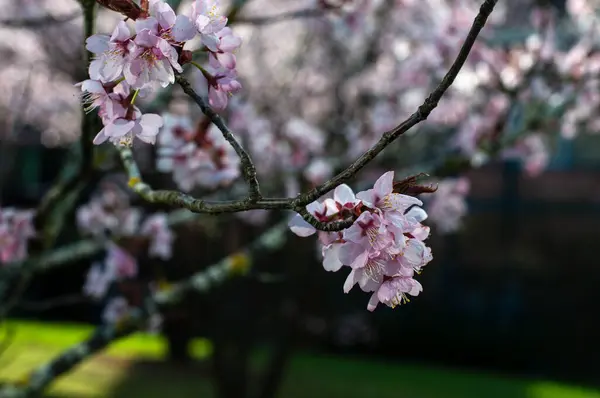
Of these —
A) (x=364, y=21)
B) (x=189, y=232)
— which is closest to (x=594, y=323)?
(x=189, y=232)

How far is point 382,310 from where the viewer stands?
9289 mm

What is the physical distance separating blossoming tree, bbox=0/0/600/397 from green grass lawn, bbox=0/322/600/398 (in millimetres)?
1069

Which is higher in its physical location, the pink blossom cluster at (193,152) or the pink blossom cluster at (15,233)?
the pink blossom cluster at (193,152)

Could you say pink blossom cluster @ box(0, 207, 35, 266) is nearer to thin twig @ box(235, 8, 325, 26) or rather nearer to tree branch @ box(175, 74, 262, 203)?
thin twig @ box(235, 8, 325, 26)

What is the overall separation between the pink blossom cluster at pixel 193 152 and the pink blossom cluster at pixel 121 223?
932 mm

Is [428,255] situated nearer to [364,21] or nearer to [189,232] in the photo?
[364,21]

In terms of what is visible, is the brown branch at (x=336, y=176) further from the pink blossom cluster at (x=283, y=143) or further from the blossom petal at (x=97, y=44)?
the pink blossom cluster at (x=283, y=143)

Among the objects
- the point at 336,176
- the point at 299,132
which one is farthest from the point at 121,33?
the point at 299,132

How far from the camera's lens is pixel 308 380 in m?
8.12

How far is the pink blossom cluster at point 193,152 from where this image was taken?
219 cm

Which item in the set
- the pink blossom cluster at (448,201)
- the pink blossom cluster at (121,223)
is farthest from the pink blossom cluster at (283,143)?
the pink blossom cluster at (121,223)

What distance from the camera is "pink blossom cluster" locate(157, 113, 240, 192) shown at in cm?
219

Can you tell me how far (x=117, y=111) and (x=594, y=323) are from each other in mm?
8631

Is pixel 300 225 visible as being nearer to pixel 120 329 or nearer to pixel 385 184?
pixel 385 184
